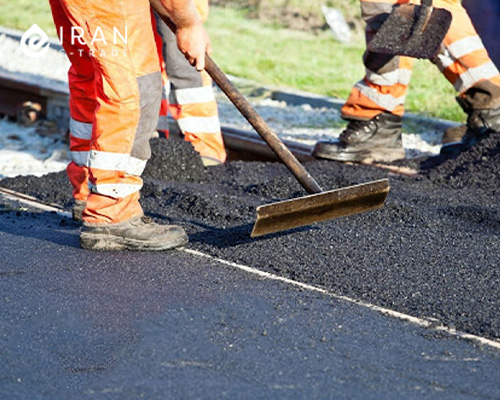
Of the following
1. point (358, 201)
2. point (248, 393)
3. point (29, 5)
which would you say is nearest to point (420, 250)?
point (358, 201)

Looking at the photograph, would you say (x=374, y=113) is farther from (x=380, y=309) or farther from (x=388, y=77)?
A: (x=380, y=309)

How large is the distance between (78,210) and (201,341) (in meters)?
1.78

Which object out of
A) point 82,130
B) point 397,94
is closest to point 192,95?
point 397,94

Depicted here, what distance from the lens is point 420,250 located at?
4.65m

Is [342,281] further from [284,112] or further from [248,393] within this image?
[284,112]

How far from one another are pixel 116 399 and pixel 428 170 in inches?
144

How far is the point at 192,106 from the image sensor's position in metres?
6.52

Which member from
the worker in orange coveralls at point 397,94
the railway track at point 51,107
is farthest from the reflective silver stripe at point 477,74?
the railway track at point 51,107

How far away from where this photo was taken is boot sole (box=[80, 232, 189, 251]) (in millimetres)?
4605

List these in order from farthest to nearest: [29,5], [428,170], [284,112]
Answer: [29,5] < [284,112] < [428,170]

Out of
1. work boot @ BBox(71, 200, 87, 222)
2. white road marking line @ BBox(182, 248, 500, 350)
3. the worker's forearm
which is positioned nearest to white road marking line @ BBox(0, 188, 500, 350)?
white road marking line @ BBox(182, 248, 500, 350)

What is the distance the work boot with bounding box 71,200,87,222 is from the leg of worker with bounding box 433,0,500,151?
2.57m

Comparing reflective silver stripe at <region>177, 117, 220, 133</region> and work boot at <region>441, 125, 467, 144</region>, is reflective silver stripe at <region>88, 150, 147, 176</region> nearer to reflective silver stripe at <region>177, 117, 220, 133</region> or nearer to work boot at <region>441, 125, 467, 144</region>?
reflective silver stripe at <region>177, 117, 220, 133</region>

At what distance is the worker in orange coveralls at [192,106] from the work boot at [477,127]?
1.50 m
